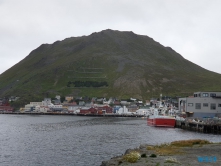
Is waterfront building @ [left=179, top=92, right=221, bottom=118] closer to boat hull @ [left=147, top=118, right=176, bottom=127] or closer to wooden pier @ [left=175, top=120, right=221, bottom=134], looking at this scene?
boat hull @ [left=147, top=118, right=176, bottom=127]

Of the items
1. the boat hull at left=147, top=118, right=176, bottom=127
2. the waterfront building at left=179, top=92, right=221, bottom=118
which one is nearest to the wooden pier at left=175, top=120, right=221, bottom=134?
the boat hull at left=147, top=118, right=176, bottom=127

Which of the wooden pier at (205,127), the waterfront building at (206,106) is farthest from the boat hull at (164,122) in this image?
the waterfront building at (206,106)

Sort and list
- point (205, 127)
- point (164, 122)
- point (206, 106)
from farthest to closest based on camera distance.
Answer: point (206, 106), point (164, 122), point (205, 127)

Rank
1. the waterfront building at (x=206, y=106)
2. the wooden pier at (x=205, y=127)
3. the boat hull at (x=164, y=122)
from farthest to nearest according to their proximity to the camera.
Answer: the waterfront building at (x=206, y=106) < the boat hull at (x=164, y=122) < the wooden pier at (x=205, y=127)

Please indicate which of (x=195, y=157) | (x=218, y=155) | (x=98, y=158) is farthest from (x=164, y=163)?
(x=98, y=158)

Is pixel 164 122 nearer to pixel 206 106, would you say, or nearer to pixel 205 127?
pixel 206 106

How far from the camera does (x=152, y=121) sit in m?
110

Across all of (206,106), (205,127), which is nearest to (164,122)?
(206,106)

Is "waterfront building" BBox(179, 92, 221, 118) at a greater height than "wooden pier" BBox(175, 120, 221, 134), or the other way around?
"waterfront building" BBox(179, 92, 221, 118)

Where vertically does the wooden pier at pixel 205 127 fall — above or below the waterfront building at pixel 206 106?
below

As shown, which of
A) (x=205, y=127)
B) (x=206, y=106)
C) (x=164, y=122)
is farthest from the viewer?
(x=206, y=106)

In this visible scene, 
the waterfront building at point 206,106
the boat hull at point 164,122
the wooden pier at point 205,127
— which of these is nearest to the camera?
the wooden pier at point 205,127

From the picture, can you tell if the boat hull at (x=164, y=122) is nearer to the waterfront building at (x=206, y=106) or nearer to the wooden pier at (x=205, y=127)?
the wooden pier at (x=205, y=127)

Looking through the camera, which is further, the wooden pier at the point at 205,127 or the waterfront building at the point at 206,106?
the waterfront building at the point at 206,106
